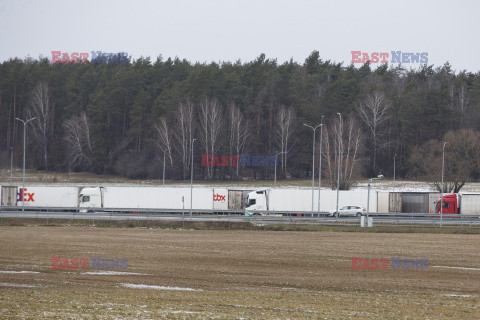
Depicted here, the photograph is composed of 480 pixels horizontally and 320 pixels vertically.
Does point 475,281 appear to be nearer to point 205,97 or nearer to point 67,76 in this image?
point 205,97

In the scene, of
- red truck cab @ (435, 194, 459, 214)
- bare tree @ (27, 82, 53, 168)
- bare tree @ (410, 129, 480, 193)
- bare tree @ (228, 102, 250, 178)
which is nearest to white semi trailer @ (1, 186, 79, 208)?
red truck cab @ (435, 194, 459, 214)

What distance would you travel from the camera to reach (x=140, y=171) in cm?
10594

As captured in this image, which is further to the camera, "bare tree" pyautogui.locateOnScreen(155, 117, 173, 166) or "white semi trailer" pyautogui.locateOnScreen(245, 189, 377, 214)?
"bare tree" pyautogui.locateOnScreen(155, 117, 173, 166)

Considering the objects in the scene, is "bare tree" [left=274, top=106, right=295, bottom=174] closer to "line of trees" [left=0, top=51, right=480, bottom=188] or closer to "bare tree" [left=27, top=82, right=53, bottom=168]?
"line of trees" [left=0, top=51, right=480, bottom=188]

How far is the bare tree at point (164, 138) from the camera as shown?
10116cm

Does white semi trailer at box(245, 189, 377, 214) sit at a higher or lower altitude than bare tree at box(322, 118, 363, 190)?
lower

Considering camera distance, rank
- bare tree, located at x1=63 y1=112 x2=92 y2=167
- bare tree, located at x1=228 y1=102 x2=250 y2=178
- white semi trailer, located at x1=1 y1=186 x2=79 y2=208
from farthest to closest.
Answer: bare tree, located at x1=63 y1=112 x2=92 y2=167 < bare tree, located at x1=228 y1=102 x2=250 y2=178 < white semi trailer, located at x1=1 y1=186 x2=79 y2=208

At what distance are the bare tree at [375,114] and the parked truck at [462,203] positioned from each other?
40.0m

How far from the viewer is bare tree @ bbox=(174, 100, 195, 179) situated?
10231cm

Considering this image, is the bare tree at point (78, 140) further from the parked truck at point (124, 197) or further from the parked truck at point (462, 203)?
the parked truck at point (462, 203)

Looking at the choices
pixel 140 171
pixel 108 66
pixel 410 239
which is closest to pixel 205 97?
pixel 140 171

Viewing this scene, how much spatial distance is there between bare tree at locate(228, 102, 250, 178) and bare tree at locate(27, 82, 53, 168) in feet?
125

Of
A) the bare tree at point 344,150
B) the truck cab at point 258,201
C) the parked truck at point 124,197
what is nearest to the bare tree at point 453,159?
the bare tree at point 344,150

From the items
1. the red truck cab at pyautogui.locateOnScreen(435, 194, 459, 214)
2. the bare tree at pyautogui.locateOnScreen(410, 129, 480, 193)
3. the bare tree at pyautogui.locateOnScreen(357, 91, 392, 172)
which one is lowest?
the red truck cab at pyautogui.locateOnScreen(435, 194, 459, 214)
